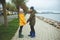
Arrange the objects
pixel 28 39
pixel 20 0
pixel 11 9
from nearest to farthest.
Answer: pixel 28 39, pixel 11 9, pixel 20 0

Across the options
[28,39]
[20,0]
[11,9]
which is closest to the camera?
[28,39]

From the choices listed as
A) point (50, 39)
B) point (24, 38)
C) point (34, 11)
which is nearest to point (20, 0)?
point (34, 11)

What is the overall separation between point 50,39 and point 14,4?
5.60 feet

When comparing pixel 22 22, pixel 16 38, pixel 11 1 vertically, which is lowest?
pixel 16 38

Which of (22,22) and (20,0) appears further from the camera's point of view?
(20,0)

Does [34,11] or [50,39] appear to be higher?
[34,11]

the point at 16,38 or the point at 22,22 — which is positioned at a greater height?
the point at 22,22

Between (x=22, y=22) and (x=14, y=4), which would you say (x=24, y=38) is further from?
(x=14, y=4)

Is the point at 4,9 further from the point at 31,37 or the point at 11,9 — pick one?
the point at 31,37

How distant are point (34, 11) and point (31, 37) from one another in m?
0.68

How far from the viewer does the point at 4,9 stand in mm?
8242

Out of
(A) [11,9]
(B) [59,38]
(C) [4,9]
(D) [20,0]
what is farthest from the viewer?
(C) [4,9]

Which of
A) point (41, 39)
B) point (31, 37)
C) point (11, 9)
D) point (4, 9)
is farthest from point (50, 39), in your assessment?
point (4, 9)

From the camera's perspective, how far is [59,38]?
213 inches
